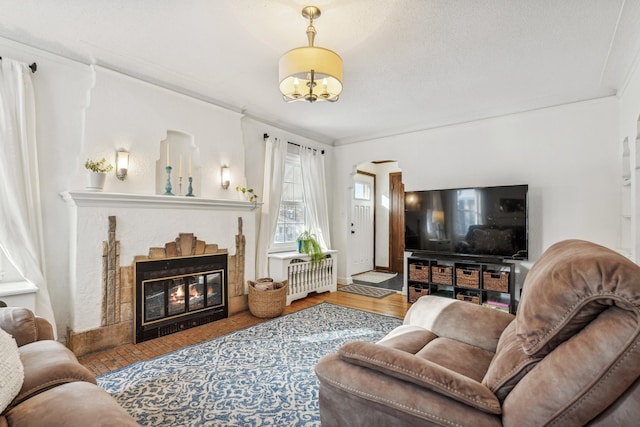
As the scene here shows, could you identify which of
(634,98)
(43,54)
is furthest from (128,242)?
(634,98)

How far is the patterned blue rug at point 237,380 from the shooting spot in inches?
74.7

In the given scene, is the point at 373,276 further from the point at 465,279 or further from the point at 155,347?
the point at 155,347

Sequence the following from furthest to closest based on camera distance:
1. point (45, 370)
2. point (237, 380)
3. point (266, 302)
→ point (266, 302) → point (237, 380) → point (45, 370)

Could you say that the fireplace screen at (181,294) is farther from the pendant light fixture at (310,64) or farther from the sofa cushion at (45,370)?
the pendant light fixture at (310,64)

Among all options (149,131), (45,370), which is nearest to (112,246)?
(149,131)

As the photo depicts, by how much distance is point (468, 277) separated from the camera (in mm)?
4016

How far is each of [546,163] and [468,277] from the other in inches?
66.2

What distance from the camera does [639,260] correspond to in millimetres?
2674

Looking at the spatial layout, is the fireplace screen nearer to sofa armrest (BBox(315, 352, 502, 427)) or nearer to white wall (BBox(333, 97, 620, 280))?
sofa armrest (BBox(315, 352, 502, 427))

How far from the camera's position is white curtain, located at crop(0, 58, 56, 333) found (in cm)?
246

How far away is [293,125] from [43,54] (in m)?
2.87

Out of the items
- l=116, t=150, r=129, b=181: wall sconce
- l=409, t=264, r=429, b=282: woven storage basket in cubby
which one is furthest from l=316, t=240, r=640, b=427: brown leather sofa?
l=409, t=264, r=429, b=282: woven storage basket in cubby

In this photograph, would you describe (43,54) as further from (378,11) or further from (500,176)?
(500,176)

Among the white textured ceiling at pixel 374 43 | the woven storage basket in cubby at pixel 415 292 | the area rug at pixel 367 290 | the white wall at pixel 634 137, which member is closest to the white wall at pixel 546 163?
the white textured ceiling at pixel 374 43
